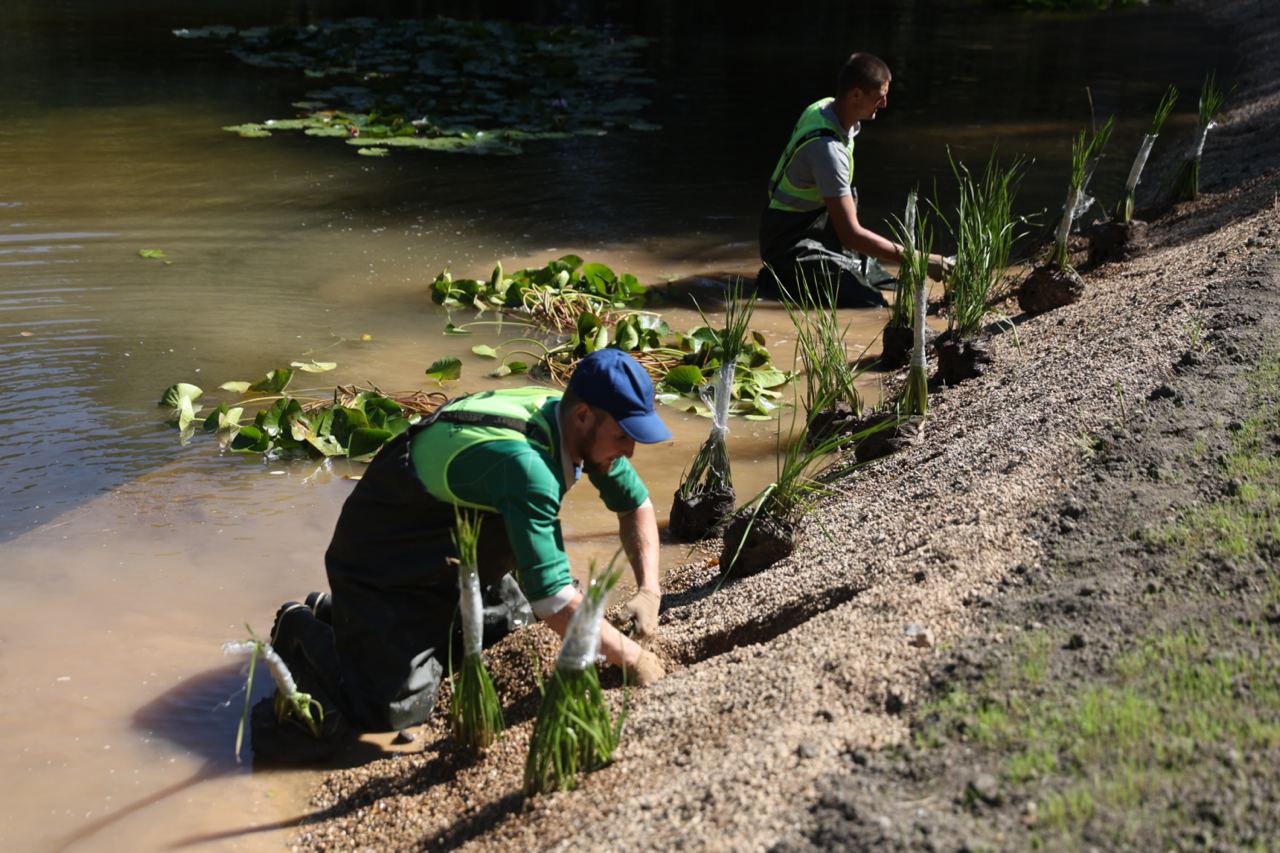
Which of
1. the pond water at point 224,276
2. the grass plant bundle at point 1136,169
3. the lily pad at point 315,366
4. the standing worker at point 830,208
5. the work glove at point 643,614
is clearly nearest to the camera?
the work glove at point 643,614

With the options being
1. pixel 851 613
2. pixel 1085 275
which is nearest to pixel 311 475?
pixel 851 613

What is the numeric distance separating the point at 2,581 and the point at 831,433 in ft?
10.1

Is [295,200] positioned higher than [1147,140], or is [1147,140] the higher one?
[1147,140]

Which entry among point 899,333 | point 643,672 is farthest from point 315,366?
point 643,672

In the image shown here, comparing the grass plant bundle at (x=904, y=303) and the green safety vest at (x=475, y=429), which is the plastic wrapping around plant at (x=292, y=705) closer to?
the green safety vest at (x=475, y=429)

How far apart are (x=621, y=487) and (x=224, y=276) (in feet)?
16.1

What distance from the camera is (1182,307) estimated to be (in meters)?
4.87

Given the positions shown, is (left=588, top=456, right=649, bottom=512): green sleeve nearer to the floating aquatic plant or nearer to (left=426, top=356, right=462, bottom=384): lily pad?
the floating aquatic plant

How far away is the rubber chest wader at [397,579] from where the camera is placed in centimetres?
324

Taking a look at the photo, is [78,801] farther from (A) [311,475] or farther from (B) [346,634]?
(A) [311,475]

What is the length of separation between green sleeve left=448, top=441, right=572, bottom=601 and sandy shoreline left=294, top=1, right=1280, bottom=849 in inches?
16.1

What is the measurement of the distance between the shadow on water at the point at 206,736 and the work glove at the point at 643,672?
2.50ft

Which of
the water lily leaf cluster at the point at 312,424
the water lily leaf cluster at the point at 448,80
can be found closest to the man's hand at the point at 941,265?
the water lily leaf cluster at the point at 312,424

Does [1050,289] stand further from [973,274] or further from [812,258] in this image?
[812,258]
